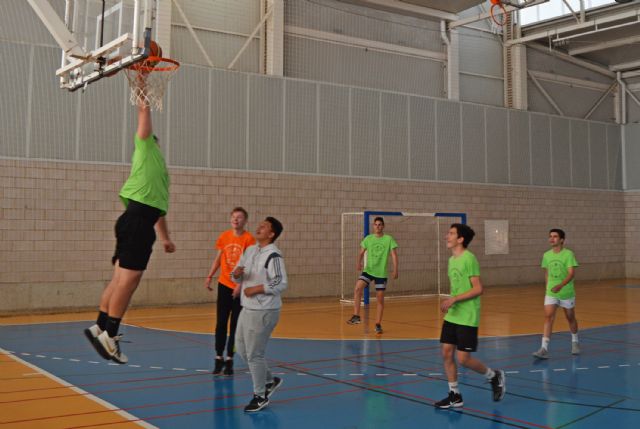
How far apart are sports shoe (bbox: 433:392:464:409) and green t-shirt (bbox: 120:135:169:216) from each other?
3.35 m

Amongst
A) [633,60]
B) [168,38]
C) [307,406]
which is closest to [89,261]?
[168,38]

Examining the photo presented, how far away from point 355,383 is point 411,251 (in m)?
12.5

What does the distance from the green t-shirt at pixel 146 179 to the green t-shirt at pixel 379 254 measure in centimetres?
704

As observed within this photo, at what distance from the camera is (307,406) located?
637 cm

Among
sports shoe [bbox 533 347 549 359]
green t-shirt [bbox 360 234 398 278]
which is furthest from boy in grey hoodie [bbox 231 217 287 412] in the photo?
green t-shirt [bbox 360 234 398 278]

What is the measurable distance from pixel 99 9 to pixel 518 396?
6609mm

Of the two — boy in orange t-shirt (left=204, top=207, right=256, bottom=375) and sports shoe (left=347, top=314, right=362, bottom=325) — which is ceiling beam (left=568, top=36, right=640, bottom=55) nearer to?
sports shoe (left=347, top=314, right=362, bottom=325)

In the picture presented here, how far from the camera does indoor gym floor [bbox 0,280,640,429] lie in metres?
5.88

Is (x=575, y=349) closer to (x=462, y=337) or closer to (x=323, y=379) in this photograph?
(x=462, y=337)

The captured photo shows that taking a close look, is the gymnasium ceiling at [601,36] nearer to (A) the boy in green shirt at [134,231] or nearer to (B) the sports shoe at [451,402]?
(B) the sports shoe at [451,402]

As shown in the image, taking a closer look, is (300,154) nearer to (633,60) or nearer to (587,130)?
(587,130)

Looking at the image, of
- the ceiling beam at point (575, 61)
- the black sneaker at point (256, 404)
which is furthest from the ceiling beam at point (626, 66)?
the black sneaker at point (256, 404)

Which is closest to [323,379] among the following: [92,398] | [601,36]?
[92,398]

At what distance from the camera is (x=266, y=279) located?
19.9ft
